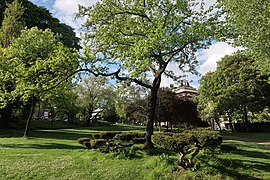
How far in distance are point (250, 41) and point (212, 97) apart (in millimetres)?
19616

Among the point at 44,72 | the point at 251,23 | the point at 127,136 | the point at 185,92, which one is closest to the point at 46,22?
the point at 44,72

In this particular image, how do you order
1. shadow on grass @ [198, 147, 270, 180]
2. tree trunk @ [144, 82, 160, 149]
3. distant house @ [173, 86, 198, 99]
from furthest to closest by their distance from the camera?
distant house @ [173, 86, 198, 99], tree trunk @ [144, 82, 160, 149], shadow on grass @ [198, 147, 270, 180]

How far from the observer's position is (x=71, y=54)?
9.53 m

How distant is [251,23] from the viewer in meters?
10.2

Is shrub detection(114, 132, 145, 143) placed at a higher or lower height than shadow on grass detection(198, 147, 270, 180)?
higher

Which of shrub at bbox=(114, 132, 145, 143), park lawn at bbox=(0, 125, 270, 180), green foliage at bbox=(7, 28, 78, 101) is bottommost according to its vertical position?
A: park lawn at bbox=(0, 125, 270, 180)

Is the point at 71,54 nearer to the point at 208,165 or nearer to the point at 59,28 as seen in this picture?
the point at 208,165

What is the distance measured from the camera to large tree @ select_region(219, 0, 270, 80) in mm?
9742

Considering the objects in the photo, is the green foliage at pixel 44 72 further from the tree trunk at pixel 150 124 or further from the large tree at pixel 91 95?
the large tree at pixel 91 95

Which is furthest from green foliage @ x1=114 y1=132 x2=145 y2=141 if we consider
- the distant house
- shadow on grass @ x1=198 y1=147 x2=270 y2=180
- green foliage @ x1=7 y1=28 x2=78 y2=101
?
the distant house

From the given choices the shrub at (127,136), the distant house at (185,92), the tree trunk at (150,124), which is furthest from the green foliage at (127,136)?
the distant house at (185,92)

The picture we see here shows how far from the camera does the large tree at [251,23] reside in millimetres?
9742

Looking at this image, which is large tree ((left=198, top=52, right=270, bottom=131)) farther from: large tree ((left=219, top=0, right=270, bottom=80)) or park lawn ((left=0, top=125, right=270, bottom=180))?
park lawn ((left=0, top=125, right=270, bottom=180))

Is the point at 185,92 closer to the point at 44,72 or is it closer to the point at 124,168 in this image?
the point at 44,72
